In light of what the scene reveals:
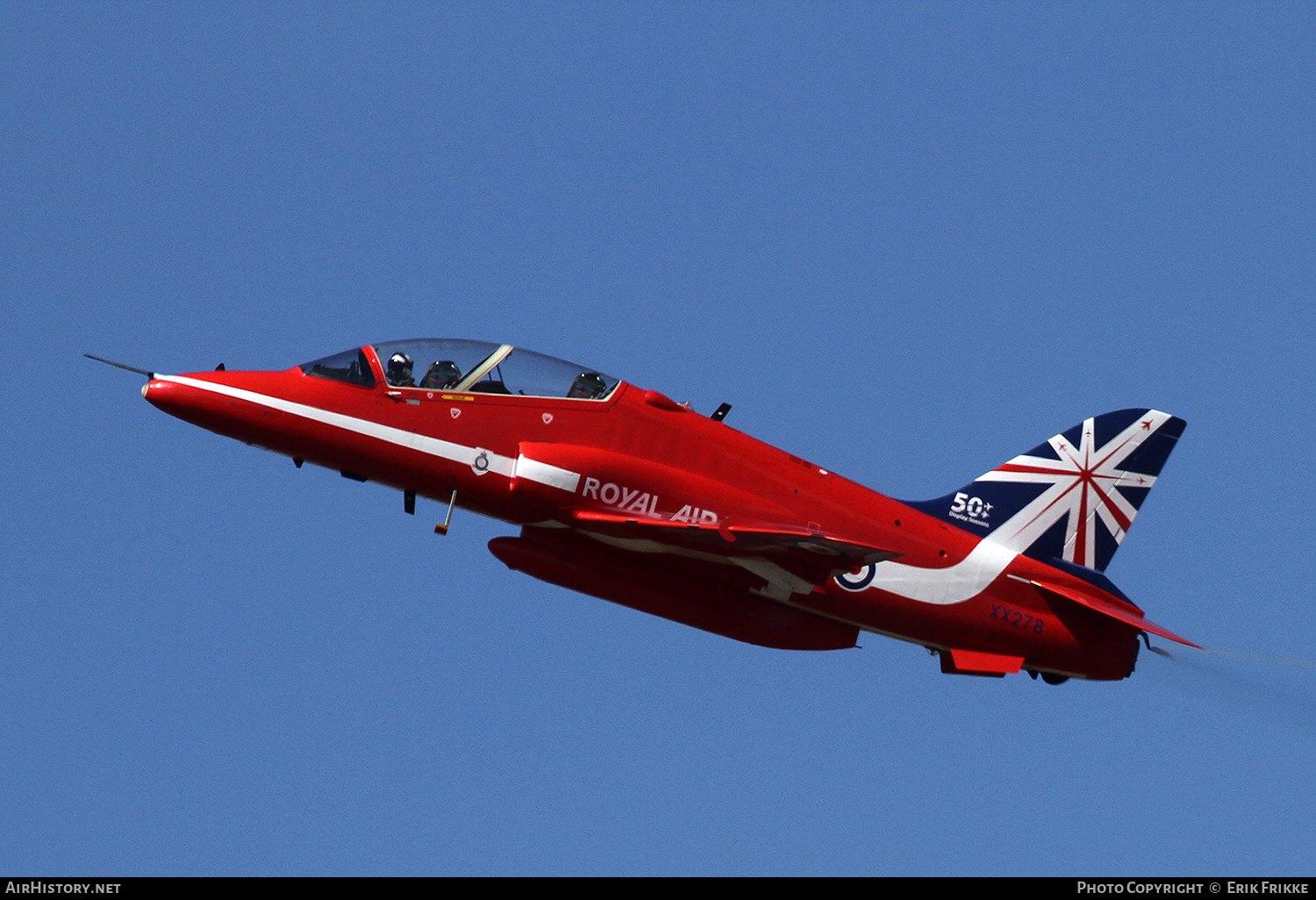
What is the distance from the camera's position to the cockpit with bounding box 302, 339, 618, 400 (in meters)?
20.3

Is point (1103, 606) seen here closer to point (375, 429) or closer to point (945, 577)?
point (945, 577)

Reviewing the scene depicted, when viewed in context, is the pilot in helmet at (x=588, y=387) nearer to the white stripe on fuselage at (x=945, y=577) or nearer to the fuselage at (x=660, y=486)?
the fuselage at (x=660, y=486)

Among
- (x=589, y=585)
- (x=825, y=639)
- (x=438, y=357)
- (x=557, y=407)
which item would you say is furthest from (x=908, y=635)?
(x=438, y=357)

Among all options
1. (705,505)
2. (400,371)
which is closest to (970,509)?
(705,505)

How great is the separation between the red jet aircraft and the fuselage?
0.09ft

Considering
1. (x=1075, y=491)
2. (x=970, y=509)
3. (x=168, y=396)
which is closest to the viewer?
(x=168, y=396)

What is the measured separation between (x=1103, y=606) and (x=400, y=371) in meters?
11.3

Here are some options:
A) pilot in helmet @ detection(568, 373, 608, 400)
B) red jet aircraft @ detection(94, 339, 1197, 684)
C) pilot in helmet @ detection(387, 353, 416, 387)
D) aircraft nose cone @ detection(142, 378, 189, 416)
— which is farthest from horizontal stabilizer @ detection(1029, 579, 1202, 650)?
aircraft nose cone @ detection(142, 378, 189, 416)

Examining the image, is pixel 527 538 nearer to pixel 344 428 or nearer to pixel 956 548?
pixel 344 428

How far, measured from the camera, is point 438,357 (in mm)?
20578

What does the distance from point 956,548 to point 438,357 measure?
8.50 metres

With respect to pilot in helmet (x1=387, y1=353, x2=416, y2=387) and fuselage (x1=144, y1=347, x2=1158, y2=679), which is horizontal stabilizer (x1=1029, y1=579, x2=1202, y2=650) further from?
pilot in helmet (x1=387, y1=353, x2=416, y2=387)

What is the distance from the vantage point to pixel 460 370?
2050cm
